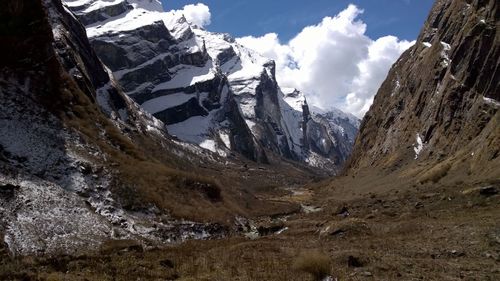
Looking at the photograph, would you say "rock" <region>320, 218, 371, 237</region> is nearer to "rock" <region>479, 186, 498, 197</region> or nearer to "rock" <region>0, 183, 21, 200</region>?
"rock" <region>479, 186, 498, 197</region>

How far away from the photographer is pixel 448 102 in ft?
338

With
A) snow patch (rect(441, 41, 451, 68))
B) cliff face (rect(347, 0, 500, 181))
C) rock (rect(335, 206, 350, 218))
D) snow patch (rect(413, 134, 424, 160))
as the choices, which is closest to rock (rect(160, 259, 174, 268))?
cliff face (rect(347, 0, 500, 181))

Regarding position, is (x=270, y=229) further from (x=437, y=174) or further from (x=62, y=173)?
(x=437, y=174)

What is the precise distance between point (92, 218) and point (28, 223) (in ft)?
23.8

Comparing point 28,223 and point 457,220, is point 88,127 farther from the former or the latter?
point 457,220

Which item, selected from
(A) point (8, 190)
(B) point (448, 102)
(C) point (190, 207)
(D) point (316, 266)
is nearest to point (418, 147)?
(B) point (448, 102)

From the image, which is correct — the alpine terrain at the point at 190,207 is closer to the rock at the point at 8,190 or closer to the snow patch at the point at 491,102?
the rock at the point at 8,190

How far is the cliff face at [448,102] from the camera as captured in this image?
73.8 meters

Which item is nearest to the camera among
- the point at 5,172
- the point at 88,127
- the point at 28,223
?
the point at 28,223

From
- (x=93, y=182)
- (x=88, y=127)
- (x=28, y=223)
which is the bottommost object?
A: (x=28, y=223)

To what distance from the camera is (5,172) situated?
136 ft

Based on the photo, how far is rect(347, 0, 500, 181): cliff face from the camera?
7375cm

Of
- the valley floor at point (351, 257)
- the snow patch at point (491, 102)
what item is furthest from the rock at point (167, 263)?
the snow patch at point (491, 102)

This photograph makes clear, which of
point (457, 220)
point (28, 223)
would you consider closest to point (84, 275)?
point (28, 223)
